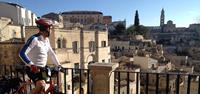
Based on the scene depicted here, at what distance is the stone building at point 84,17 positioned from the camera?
93438mm

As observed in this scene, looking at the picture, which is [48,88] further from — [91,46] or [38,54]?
[91,46]

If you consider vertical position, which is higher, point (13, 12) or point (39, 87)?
point (13, 12)

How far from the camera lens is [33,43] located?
12.4 ft

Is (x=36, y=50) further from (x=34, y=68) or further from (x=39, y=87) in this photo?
(x=39, y=87)

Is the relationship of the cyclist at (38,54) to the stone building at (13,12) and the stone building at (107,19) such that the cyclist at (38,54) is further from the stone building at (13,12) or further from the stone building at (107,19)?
the stone building at (107,19)

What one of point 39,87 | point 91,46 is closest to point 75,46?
point 91,46

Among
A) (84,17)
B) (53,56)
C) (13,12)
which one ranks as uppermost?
(84,17)

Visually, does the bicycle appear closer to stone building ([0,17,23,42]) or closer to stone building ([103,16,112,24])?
stone building ([0,17,23,42])

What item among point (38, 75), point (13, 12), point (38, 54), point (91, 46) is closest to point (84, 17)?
point (13, 12)

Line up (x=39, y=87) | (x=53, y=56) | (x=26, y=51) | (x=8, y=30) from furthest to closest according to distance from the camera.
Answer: (x=8, y=30)
(x=53, y=56)
(x=39, y=87)
(x=26, y=51)

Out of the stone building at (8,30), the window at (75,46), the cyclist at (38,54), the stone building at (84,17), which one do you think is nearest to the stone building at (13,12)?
the stone building at (8,30)

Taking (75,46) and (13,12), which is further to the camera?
(13,12)

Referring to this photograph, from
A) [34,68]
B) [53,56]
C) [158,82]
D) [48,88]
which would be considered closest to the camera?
[34,68]

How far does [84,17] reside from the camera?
3720 inches
